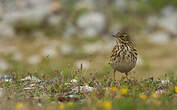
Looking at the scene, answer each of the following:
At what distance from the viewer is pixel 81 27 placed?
28.1 metres

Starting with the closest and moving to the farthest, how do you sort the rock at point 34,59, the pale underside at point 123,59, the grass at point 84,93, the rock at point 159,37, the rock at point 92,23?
the grass at point 84,93, the pale underside at point 123,59, the rock at point 34,59, the rock at point 159,37, the rock at point 92,23

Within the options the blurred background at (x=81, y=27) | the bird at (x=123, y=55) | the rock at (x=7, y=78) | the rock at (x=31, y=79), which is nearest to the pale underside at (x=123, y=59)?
the bird at (x=123, y=55)

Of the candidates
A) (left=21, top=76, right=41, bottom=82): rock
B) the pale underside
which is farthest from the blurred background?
(left=21, top=76, right=41, bottom=82): rock

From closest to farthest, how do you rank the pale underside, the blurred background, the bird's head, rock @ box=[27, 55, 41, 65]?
1. the pale underside
2. the bird's head
3. rock @ box=[27, 55, 41, 65]
4. the blurred background

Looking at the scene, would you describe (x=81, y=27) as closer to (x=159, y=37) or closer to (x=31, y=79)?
(x=159, y=37)

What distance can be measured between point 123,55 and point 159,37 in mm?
17651

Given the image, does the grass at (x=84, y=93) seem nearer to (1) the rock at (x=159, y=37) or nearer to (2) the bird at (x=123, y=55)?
(2) the bird at (x=123, y=55)

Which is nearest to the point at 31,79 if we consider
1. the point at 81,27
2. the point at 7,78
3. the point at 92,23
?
the point at 7,78

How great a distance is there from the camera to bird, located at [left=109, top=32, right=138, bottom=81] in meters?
8.66

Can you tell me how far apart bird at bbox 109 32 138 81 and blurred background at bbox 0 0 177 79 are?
1343 centimetres

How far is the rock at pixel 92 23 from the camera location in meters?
27.6

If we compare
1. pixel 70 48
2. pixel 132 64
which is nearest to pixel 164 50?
pixel 70 48

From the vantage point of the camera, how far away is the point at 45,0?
30.5m

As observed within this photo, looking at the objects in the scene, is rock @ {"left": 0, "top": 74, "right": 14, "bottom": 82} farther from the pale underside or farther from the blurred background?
the blurred background
